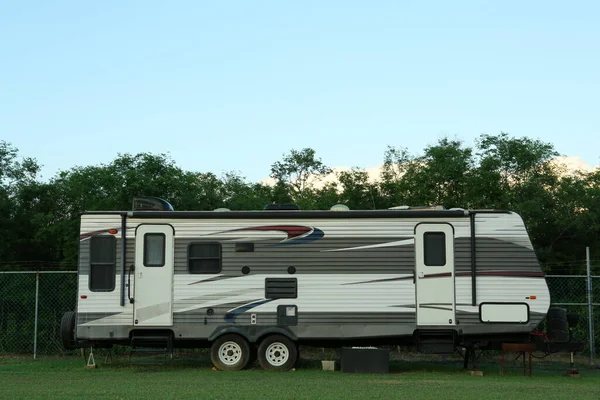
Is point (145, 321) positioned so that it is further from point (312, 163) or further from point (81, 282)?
point (312, 163)

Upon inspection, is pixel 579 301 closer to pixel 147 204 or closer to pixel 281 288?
pixel 281 288

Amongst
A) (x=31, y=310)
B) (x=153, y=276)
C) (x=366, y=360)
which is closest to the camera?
(x=366, y=360)

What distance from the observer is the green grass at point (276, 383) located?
452 inches

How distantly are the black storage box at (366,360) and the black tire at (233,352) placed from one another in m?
1.94

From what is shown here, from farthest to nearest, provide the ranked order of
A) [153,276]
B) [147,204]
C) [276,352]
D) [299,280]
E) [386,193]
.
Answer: [386,193], [147,204], [276,352], [299,280], [153,276]

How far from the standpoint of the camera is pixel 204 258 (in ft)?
49.9

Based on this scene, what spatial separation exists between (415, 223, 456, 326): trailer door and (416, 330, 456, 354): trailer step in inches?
7.7

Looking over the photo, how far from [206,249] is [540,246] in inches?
699

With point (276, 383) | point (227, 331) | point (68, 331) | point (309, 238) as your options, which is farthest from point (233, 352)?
point (68, 331)

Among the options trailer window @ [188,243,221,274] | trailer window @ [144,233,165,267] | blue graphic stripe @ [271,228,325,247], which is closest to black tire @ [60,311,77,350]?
trailer window @ [144,233,165,267]

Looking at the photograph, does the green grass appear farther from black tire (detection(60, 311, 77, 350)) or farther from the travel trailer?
the travel trailer

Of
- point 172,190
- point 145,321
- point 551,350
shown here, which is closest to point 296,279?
point 145,321

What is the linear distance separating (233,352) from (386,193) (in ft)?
Result: 72.7

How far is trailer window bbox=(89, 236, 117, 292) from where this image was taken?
592 inches
